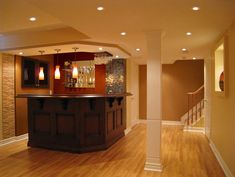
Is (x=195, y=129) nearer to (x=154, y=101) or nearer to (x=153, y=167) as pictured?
(x=153, y=167)

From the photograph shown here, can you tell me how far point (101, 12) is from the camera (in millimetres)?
2889

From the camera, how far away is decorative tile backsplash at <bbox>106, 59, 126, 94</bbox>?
6.84 m

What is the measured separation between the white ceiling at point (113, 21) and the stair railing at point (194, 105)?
10.1 feet

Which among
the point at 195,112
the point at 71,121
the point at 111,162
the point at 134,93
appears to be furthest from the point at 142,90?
the point at 111,162

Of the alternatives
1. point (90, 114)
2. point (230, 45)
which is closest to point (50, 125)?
point (90, 114)

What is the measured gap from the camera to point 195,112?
8.00m

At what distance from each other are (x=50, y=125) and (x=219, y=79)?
400 centimetres

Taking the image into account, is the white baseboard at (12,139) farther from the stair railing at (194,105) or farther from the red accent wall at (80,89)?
the stair railing at (194,105)

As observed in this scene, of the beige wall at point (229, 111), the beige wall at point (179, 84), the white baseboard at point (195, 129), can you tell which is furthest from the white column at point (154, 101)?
the beige wall at point (179, 84)

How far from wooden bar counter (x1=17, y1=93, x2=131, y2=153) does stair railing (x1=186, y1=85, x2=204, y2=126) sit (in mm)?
3758

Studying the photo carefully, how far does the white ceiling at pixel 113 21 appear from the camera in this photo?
265 cm

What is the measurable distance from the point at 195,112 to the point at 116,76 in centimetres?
342

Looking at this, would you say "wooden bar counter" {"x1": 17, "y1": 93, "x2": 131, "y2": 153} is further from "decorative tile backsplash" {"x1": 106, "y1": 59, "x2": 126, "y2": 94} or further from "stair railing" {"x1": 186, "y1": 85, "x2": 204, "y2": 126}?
"stair railing" {"x1": 186, "y1": 85, "x2": 204, "y2": 126}

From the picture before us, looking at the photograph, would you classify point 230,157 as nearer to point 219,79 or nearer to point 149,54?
point 219,79
